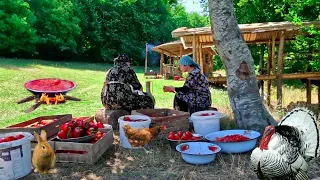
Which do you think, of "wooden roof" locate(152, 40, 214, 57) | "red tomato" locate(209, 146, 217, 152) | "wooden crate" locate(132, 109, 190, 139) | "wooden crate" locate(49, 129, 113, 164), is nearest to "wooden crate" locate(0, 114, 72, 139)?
"wooden crate" locate(49, 129, 113, 164)

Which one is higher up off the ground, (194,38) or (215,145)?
(194,38)

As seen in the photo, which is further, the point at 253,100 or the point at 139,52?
the point at 139,52

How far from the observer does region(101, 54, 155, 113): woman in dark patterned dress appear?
718 centimetres

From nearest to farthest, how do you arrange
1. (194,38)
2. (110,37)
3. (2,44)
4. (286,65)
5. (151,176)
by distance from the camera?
(151,176) < (194,38) < (286,65) < (2,44) < (110,37)

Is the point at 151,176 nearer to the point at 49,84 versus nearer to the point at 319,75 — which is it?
the point at 49,84

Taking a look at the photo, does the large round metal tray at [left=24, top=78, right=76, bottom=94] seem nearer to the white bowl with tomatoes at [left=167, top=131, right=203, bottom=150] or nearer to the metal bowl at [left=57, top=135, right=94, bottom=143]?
the metal bowl at [left=57, top=135, right=94, bottom=143]

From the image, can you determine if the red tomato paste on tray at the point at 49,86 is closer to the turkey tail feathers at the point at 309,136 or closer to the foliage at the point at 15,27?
the turkey tail feathers at the point at 309,136

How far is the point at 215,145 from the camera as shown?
5160mm

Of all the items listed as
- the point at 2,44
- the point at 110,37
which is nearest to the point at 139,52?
the point at 110,37

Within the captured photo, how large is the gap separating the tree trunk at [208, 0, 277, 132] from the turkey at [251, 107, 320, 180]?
2186 mm

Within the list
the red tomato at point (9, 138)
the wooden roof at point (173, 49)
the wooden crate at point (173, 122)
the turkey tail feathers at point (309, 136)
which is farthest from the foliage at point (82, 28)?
the turkey tail feathers at point (309, 136)

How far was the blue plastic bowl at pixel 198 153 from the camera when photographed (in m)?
4.89

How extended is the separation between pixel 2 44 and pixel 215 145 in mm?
30643

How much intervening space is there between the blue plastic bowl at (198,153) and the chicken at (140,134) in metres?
0.61
